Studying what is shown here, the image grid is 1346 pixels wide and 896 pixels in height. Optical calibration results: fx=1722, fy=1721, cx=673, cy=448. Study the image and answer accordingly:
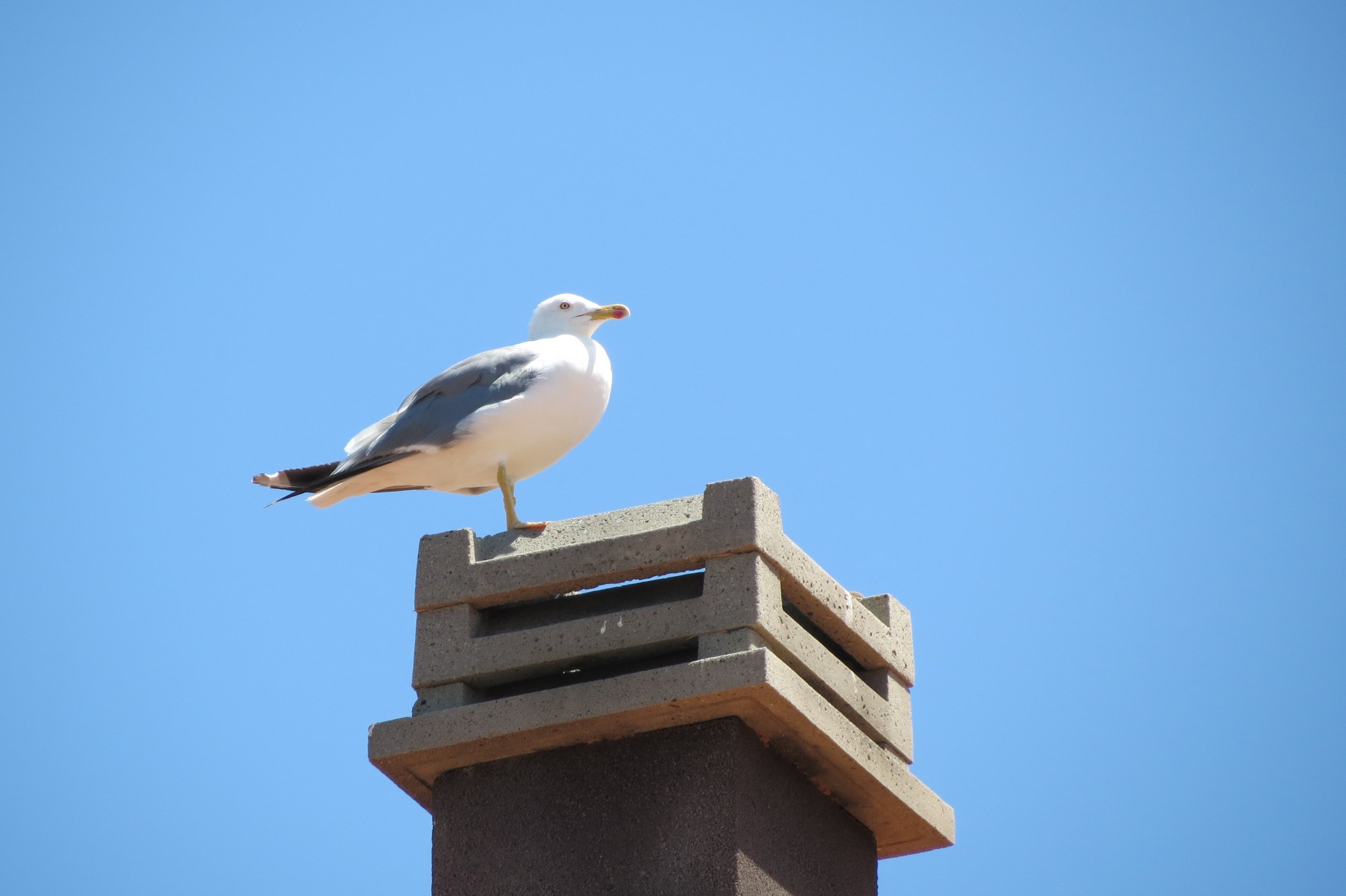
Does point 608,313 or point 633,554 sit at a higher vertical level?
point 608,313

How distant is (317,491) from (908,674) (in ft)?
12.5

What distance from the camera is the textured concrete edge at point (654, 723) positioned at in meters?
7.79

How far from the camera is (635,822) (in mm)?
7902

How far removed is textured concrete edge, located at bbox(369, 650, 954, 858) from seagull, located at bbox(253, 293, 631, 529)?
199 cm

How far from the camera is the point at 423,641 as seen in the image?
845 cm

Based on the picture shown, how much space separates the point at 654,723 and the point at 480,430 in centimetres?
276

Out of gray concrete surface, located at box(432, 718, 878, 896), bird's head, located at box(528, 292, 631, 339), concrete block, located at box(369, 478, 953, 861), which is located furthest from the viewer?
bird's head, located at box(528, 292, 631, 339)

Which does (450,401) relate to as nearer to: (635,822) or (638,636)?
(638,636)

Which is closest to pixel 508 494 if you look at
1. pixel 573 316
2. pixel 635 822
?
pixel 573 316

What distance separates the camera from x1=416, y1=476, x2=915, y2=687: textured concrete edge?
818 cm

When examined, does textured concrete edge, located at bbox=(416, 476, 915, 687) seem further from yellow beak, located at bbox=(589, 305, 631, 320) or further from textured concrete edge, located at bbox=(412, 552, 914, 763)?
yellow beak, located at bbox=(589, 305, 631, 320)

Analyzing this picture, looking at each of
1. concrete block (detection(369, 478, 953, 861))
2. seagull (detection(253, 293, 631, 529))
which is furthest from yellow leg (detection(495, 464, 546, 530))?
concrete block (detection(369, 478, 953, 861))

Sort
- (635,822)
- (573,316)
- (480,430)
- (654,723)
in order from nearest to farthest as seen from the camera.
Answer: (635,822), (654,723), (480,430), (573,316)

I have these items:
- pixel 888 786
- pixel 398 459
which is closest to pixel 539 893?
pixel 888 786
